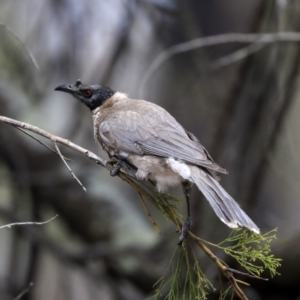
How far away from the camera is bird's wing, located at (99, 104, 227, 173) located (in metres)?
2.96

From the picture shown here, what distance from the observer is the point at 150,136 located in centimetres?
312

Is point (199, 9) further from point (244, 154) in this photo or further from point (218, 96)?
point (244, 154)

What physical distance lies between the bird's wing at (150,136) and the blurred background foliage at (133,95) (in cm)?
166

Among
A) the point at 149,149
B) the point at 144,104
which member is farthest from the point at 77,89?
the point at 149,149

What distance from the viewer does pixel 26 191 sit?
5.54 meters

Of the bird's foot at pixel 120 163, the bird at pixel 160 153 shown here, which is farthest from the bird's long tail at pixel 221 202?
the bird's foot at pixel 120 163

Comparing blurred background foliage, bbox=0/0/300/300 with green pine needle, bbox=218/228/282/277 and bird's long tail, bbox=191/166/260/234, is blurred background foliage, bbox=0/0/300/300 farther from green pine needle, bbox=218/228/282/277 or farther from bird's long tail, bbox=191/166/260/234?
green pine needle, bbox=218/228/282/277

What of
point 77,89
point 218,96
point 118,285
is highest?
point 218,96

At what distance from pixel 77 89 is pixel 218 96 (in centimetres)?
229

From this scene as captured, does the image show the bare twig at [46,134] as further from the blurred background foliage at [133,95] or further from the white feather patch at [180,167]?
the blurred background foliage at [133,95]

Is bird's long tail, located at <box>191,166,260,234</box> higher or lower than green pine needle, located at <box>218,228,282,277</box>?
higher

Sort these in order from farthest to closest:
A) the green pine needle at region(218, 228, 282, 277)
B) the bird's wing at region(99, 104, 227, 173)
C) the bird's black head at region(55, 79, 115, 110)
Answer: the bird's black head at region(55, 79, 115, 110) < the bird's wing at region(99, 104, 227, 173) < the green pine needle at region(218, 228, 282, 277)

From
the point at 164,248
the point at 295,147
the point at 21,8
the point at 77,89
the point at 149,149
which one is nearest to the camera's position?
the point at 149,149

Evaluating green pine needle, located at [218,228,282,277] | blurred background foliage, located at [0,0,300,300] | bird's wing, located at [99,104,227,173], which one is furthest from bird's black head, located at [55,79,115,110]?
green pine needle, located at [218,228,282,277]
